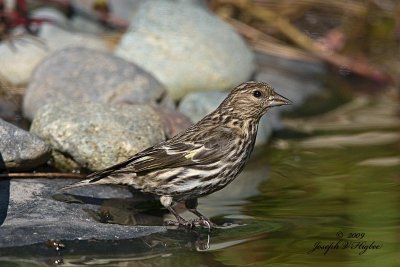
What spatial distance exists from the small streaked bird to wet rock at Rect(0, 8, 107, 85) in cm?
315

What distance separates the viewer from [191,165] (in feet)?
24.3

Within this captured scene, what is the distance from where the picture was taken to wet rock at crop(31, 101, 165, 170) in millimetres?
8156

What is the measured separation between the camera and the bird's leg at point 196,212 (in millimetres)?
7039

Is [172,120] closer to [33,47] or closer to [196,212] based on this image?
[196,212]

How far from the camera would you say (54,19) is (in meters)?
11.3

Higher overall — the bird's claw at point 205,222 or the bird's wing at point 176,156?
the bird's wing at point 176,156

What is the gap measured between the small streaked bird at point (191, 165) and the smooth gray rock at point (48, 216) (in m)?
0.25

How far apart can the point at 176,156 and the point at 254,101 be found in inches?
30.6

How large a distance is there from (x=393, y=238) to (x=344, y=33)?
21.3 ft

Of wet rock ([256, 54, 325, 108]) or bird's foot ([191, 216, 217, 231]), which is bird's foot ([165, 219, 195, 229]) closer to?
bird's foot ([191, 216, 217, 231])

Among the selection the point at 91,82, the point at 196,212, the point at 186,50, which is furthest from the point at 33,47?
the point at 196,212

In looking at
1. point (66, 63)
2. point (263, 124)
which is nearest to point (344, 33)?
point (263, 124)

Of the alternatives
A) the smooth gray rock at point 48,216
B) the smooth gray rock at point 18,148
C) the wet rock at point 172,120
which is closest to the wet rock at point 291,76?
the wet rock at point 172,120

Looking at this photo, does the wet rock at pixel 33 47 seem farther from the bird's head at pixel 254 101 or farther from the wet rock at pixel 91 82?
the bird's head at pixel 254 101
